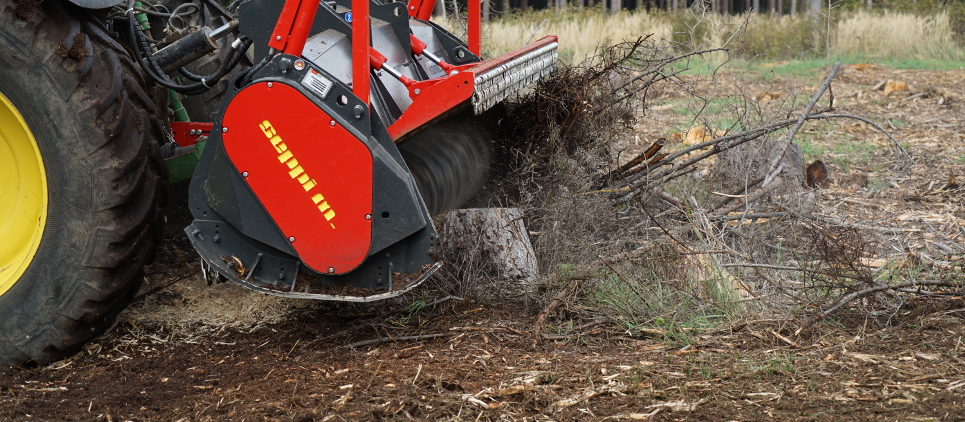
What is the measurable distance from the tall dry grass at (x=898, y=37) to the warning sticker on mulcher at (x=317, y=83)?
12484 mm

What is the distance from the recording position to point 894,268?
11.7ft

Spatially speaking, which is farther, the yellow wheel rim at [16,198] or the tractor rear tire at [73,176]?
the yellow wheel rim at [16,198]

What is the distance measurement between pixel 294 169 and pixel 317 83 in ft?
1.05

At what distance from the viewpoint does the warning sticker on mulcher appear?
2.86m

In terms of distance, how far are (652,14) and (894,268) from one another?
13.6 m

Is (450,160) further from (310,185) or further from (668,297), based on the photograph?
(668,297)

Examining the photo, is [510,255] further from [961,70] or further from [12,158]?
[961,70]

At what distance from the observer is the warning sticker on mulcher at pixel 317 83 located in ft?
9.39

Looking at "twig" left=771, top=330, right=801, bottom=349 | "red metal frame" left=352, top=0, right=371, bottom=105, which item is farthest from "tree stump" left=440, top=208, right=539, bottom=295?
"twig" left=771, top=330, right=801, bottom=349

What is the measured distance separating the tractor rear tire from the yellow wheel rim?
13 millimetres

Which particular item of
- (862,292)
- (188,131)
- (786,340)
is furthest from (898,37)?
(188,131)

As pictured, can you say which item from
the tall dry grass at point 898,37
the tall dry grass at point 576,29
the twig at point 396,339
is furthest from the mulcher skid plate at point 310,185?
the tall dry grass at point 898,37

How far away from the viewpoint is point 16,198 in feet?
10.0

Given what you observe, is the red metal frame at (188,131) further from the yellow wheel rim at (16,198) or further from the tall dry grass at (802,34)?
the tall dry grass at (802,34)
